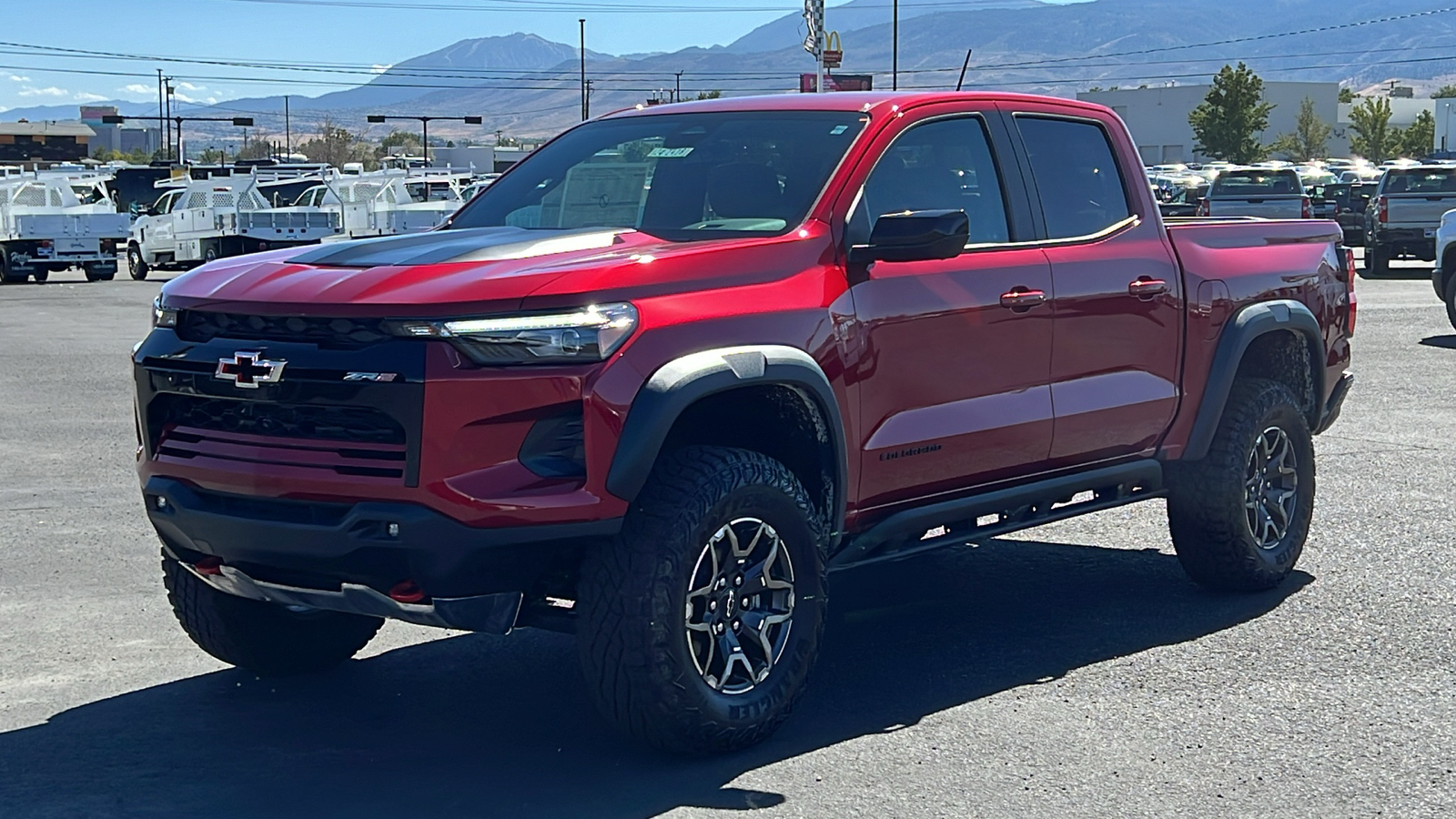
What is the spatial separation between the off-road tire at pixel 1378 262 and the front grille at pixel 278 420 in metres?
27.1

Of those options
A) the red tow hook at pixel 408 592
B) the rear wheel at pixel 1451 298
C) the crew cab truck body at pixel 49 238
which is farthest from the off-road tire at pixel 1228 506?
the crew cab truck body at pixel 49 238

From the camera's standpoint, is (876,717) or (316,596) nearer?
(316,596)

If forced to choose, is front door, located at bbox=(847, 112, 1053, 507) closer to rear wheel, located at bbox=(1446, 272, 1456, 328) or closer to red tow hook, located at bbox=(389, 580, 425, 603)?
red tow hook, located at bbox=(389, 580, 425, 603)

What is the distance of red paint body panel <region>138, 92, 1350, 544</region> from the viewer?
4.70 meters

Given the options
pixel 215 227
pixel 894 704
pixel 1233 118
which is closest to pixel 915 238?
pixel 894 704

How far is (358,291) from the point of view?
4820 millimetres

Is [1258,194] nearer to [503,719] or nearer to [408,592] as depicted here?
[503,719]

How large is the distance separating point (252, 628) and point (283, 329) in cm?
139

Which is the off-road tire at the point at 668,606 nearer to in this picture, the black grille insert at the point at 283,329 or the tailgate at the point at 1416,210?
the black grille insert at the point at 283,329

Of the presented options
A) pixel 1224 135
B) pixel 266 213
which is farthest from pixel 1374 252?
pixel 1224 135

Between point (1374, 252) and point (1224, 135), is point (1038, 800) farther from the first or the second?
point (1224, 135)

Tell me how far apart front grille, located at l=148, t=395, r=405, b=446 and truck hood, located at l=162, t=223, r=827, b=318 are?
27 cm

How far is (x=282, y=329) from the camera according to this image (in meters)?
4.91

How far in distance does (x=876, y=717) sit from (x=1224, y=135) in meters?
90.1
